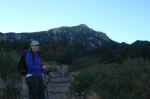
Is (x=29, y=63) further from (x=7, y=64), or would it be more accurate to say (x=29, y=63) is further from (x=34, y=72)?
(x=7, y=64)

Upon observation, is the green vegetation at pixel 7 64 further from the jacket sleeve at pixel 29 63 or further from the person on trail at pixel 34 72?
the jacket sleeve at pixel 29 63

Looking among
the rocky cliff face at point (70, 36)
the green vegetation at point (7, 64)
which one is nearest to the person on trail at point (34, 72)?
the green vegetation at point (7, 64)

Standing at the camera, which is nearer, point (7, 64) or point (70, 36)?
point (7, 64)

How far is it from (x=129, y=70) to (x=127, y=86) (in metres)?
1.37

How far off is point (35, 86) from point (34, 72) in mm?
300

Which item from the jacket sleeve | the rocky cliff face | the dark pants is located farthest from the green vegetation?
the rocky cliff face

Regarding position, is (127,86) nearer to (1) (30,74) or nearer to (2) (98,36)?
(1) (30,74)

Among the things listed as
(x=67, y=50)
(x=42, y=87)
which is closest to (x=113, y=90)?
(x=42, y=87)

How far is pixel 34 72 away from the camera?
6203 mm

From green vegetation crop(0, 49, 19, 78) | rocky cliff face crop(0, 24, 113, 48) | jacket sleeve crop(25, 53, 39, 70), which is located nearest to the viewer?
jacket sleeve crop(25, 53, 39, 70)

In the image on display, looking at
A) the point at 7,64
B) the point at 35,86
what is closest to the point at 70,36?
the point at 7,64

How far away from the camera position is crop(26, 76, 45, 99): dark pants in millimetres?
6195

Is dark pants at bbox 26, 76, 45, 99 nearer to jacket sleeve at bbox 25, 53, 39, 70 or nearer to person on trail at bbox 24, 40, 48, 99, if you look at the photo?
person on trail at bbox 24, 40, 48, 99

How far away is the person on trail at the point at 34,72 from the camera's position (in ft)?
20.1
